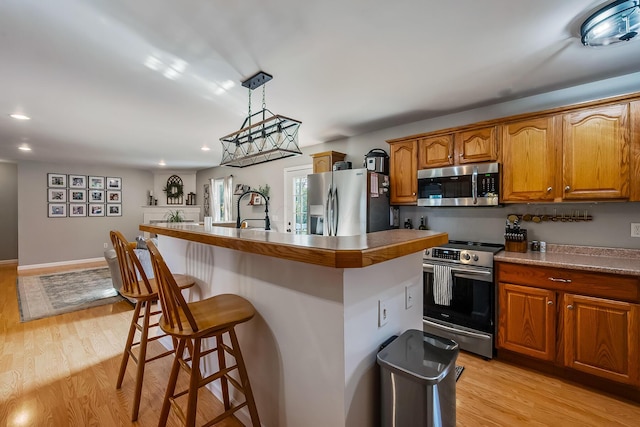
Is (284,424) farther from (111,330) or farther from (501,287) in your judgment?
(111,330)

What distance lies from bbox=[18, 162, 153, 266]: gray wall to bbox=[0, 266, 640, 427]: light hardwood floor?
4.69m

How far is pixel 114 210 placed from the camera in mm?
7344

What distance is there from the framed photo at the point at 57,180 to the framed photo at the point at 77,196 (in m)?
0.20

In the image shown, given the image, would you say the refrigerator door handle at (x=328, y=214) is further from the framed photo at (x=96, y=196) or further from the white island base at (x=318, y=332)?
the framed photo at (x=96, y=196)

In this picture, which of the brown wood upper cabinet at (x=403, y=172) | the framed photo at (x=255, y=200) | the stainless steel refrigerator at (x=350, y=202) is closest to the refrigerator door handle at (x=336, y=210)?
the stainless steel refrigerator at (x=350, y=202)

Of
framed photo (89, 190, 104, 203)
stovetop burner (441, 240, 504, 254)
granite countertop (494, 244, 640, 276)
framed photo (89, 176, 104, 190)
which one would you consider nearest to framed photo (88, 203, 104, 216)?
framed photo (89, 190, 104, 203)

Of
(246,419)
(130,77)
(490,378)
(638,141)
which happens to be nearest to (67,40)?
(130,77)

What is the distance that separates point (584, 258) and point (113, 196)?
30.1 feet

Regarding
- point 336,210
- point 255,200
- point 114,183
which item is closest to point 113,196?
point 114,183

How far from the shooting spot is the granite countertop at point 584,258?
6.73 ft

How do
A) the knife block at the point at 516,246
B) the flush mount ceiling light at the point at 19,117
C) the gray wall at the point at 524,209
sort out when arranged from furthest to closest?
1. the flush mount ceiling light at the point at 19,117
2. the knife block at the point at 516,246
3. the gray wall at the point at 524,209

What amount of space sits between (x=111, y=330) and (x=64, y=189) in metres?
5.51

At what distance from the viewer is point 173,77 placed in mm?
2371

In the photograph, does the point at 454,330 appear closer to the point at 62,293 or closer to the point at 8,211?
the point at 62,293
